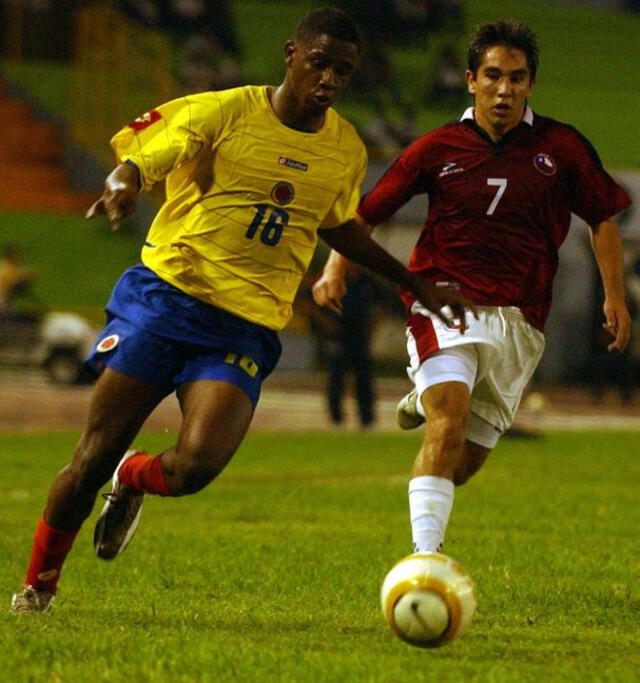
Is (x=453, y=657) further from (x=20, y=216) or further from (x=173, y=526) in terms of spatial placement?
(x=20, y=216)

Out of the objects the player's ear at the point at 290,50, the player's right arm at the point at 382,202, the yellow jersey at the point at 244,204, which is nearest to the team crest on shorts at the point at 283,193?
the yellow jersey at the point at 244,204

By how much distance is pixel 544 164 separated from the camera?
23.1ft

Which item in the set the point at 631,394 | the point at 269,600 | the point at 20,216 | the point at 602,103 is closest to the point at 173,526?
the point at 269,600

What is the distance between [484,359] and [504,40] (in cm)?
131

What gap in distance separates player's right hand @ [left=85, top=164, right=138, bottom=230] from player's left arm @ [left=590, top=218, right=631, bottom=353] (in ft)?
7.24

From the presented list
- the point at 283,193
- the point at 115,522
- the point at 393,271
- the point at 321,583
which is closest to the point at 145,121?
the point at 283,193

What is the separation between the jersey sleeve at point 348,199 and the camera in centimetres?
681

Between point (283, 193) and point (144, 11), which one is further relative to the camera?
point (144, 11)

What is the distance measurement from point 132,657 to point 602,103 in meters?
34.8

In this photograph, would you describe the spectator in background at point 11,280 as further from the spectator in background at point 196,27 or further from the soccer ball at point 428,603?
the soccer ball at point 428,603

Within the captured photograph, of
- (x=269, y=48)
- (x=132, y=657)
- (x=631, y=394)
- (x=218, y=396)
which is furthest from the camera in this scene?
(x=269, y=48)

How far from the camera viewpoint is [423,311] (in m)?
6.98

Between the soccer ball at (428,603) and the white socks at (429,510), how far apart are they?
0.54 m

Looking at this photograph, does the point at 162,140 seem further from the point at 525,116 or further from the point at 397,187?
the point at 525,116
